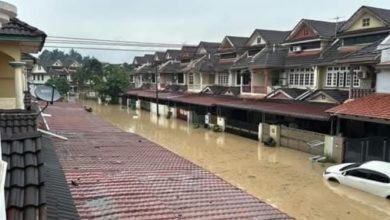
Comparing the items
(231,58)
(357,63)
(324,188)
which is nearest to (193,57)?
(231,58)

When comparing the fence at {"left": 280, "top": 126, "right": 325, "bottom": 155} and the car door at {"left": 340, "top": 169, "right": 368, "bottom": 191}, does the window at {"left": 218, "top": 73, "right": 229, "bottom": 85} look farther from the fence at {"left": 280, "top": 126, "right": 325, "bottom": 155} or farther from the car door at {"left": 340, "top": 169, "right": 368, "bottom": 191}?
the car door at {"left": 340, "top": 169, "right": 368, "bottom": 191}

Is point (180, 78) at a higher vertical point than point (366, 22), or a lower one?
lower

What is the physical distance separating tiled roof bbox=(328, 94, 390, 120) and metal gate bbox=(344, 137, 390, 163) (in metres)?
1.32

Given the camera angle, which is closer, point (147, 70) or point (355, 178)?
point (355, 178)

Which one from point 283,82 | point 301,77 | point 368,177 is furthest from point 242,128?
point 368,177

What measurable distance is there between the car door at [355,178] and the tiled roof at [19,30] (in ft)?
39.9

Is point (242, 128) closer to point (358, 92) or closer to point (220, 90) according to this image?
point (220, 90)

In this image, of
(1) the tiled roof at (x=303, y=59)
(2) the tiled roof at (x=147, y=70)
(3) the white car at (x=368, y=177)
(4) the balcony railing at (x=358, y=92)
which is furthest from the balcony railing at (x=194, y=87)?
(3) the white car at (x=368, y=177)

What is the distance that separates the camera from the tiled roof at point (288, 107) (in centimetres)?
2032

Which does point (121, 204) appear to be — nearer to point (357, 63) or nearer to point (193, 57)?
point (357, 63)

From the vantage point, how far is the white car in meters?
13.4

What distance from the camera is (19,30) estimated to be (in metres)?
7.75

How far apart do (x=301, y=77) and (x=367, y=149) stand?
32.8 ft

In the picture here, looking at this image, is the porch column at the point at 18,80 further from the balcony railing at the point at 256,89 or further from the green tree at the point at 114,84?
the green tree at the point at 114,84
